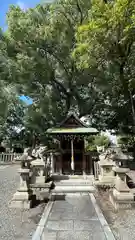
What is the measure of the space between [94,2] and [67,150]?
885 cm

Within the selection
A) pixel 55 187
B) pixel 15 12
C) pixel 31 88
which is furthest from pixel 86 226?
pixel 15 12

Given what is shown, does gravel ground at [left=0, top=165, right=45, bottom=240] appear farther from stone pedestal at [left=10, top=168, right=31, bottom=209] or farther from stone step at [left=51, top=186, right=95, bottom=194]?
stone step at [left=51, top=186, right=95, bottom=194]

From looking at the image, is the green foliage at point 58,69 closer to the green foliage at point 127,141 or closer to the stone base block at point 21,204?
the green foliage at point 127,141

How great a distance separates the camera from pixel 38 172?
8977mm

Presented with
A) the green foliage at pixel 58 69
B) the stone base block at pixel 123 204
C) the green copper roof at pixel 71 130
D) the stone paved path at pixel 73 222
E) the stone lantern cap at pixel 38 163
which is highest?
the green foliage at pixel 58 69

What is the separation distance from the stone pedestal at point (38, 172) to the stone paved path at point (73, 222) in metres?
2.21

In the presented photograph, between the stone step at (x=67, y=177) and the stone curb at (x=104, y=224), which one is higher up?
the stone step at (x=67, y=177)

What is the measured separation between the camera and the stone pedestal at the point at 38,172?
8859mm

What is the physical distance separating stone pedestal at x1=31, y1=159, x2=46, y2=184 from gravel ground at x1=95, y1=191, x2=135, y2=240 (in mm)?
3104

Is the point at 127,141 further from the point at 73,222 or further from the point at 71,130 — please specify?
the point at 73,222

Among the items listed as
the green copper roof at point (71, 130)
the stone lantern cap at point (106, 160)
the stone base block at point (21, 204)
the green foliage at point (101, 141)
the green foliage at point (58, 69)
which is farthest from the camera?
the green foliage at point (101, 141)

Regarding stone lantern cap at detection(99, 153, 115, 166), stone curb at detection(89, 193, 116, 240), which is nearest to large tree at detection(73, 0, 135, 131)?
stone lantern cap at detection(99, 153, 115, 166)

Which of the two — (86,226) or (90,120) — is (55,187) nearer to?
(86,226)

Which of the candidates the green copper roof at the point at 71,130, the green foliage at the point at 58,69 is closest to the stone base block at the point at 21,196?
the green copper roof at the point at 71,130
